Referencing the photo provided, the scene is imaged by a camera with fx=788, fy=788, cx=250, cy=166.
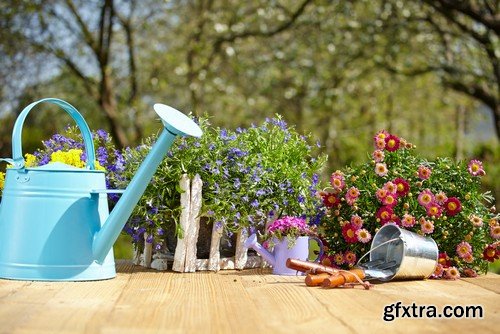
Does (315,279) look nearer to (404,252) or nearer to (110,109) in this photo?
(404,252)

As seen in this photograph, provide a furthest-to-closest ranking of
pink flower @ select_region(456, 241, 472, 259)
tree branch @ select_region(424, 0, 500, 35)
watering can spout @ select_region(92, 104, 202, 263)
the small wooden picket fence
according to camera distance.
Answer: tree branch @ select_region(424, 0, 500, 35)
pink flower @ select_region(456, 241, 472, 259)
the small wooden picket fence
watering can spout @ select_region(92, 104, 202, 263)

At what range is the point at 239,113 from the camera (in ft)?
27.5

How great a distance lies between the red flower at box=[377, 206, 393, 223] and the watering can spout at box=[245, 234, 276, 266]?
1.31 feet

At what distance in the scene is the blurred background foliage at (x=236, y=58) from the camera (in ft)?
19.8

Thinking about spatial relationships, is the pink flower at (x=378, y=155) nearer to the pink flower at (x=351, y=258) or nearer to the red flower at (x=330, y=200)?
the red flower at (x=330, y=200)

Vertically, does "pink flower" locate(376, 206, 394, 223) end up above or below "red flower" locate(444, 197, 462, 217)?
below

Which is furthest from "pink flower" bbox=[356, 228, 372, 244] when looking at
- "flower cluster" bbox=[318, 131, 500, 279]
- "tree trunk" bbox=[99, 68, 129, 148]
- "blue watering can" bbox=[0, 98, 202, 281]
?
"tree trunk" bbox=[99, 68, 129, 148]

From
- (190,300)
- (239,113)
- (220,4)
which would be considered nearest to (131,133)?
(239,113)

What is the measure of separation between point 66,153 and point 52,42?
3.73 metres

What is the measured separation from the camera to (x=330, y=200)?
9.30ft

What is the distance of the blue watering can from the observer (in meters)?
2.41

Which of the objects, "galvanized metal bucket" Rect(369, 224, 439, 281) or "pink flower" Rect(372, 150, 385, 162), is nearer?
"galvanized metal bucket" Rect(369, 224, 439, 281)

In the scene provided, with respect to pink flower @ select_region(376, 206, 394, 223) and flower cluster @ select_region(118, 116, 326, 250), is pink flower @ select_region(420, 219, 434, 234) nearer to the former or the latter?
pink flower @ select_region(376, 206, 394, 223)

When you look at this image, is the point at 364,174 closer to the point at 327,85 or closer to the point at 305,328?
the point at 305,328
